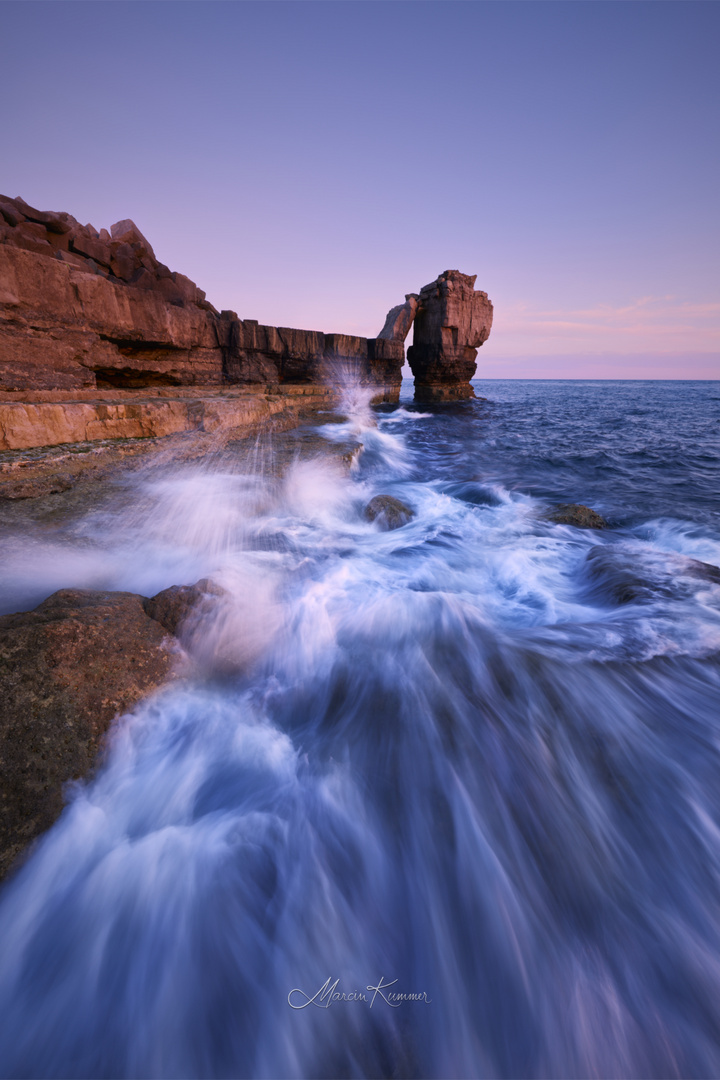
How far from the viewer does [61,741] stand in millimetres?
1571

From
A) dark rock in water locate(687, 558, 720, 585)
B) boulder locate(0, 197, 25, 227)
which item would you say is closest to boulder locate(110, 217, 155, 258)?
boulder locate(0, 197, 25, 227)

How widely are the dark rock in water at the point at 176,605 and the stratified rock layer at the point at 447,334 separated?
20.9 meters

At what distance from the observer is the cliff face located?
543 cm

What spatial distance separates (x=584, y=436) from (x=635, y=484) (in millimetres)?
7218

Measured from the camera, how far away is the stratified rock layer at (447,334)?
19.3m

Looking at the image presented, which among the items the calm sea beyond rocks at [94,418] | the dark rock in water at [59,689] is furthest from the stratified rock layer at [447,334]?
the dark rock in water at [59,689]

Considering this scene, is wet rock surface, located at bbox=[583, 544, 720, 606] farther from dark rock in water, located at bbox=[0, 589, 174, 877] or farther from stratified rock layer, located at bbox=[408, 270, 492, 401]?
stratified rock layer, located at bbox=[408, 270, 492, 401]

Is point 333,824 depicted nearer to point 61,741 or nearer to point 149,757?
point 149,757

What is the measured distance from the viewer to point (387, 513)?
5.26 m

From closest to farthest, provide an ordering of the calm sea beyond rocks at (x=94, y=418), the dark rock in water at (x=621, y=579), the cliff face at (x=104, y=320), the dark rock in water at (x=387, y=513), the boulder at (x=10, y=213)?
the calm sea beyond rocks at (x=94, y=418)
the dark rock in water at (x=621, y=579)
the dark rock in water at (x=387, y=513)
the cliff face at (x=104, y=320)
the boulder at (x=10, y=213)

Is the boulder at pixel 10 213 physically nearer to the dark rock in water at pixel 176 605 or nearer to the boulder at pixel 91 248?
the boulder at pixel 91 248

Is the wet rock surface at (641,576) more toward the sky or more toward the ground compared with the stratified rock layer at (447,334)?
more toward the ground

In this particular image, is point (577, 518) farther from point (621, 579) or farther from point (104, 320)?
point (104, 320)

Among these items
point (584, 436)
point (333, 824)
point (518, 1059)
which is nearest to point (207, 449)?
point (333, 824)
